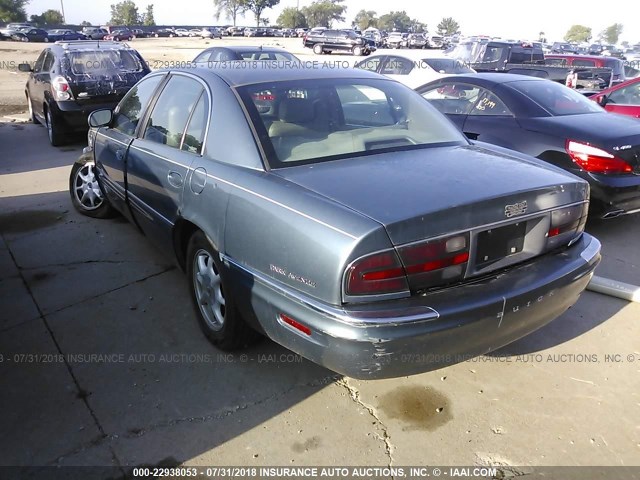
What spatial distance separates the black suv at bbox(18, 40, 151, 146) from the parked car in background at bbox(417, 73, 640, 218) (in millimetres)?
5419

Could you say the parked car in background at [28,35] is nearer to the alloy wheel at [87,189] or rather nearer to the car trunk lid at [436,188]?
the alloy wheel at [87,189]

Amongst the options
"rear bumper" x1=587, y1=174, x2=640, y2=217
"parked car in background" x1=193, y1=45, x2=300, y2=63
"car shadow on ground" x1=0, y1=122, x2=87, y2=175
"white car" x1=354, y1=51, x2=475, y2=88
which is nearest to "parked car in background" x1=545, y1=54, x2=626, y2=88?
"white car" x1=354, y1=51, x2=475, y2=88

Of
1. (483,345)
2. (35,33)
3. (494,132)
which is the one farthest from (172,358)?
(35,33)

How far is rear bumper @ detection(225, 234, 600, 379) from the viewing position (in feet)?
7.07

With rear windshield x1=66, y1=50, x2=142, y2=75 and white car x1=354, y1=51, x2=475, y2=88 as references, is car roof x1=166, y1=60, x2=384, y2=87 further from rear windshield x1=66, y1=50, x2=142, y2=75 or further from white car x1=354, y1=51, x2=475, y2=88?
white car x1=354, y1=51, x2=475, y2=88

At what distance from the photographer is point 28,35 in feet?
157

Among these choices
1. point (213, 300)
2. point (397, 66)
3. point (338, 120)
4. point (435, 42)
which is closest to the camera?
point (213, 300)

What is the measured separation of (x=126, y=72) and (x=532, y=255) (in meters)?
8.26

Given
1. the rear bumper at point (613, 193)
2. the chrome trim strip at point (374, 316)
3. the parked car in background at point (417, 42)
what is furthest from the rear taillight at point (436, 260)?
the parked car in background at point (417, 42)

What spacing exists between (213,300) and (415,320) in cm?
141

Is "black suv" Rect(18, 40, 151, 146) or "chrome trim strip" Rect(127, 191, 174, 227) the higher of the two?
"black suv" Rect(18, 40, 151, 146)

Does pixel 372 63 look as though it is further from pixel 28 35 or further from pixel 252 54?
pixel 28 35

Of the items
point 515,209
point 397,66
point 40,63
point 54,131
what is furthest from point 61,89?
point 515,209

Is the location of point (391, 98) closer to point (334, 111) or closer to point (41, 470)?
point (334, 111)
